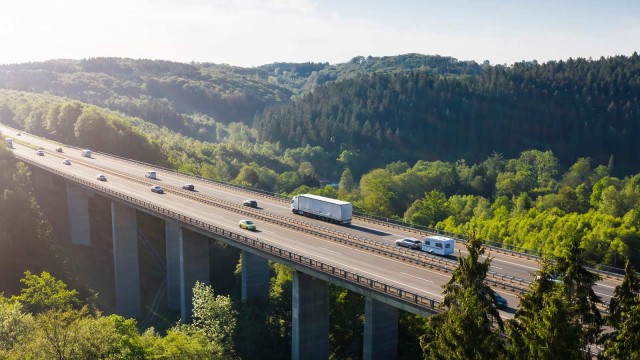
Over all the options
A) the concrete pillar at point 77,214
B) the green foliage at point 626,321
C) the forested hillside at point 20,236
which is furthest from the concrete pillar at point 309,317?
the concrete pillar at point 77,214

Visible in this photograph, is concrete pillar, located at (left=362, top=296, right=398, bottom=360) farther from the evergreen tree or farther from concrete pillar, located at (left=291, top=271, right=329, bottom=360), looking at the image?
the evergreen tree

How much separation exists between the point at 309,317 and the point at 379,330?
23.7 feet

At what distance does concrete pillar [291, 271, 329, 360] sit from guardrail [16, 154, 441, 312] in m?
2.77

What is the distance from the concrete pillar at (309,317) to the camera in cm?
4856

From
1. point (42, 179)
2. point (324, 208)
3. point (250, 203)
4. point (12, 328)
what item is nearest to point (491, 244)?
point (324, 208)

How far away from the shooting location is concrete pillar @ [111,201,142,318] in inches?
2958

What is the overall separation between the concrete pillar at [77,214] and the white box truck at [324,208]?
3849 cm

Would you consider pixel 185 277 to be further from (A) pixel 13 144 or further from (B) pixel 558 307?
(A) pixel 13 144

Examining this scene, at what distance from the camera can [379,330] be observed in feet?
148

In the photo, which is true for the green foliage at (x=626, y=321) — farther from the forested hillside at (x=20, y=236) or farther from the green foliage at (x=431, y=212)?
the green foliage at (x=431, y=212)

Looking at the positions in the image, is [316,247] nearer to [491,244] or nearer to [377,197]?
[491,244]

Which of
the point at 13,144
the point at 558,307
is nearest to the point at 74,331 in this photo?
the point at 558,307

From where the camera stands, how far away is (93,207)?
95.3m

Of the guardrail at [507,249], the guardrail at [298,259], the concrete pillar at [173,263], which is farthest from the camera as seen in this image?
the concrete pillar at [173,263]
